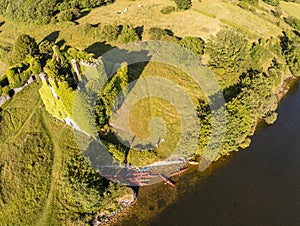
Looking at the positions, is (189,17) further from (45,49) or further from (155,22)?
(45,49)

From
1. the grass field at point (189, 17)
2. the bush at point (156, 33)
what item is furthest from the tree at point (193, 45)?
the grass field at point (189, 17)

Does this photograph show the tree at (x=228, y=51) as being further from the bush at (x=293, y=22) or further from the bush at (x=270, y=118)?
the bush at (x=293, y=22)

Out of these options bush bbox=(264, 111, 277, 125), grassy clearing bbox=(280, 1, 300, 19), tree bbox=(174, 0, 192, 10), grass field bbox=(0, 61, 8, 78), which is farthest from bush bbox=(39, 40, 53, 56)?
grassy clearing bbox=(280, 1, 300, 19)


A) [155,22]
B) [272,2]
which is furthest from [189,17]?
[272,2]

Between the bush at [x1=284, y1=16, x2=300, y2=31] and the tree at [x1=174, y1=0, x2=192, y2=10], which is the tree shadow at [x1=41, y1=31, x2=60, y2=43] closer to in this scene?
the tree at [x1=174, y1=0, x2=192, y2=10]

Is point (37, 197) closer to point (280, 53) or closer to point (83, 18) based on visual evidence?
point (83, 18)
